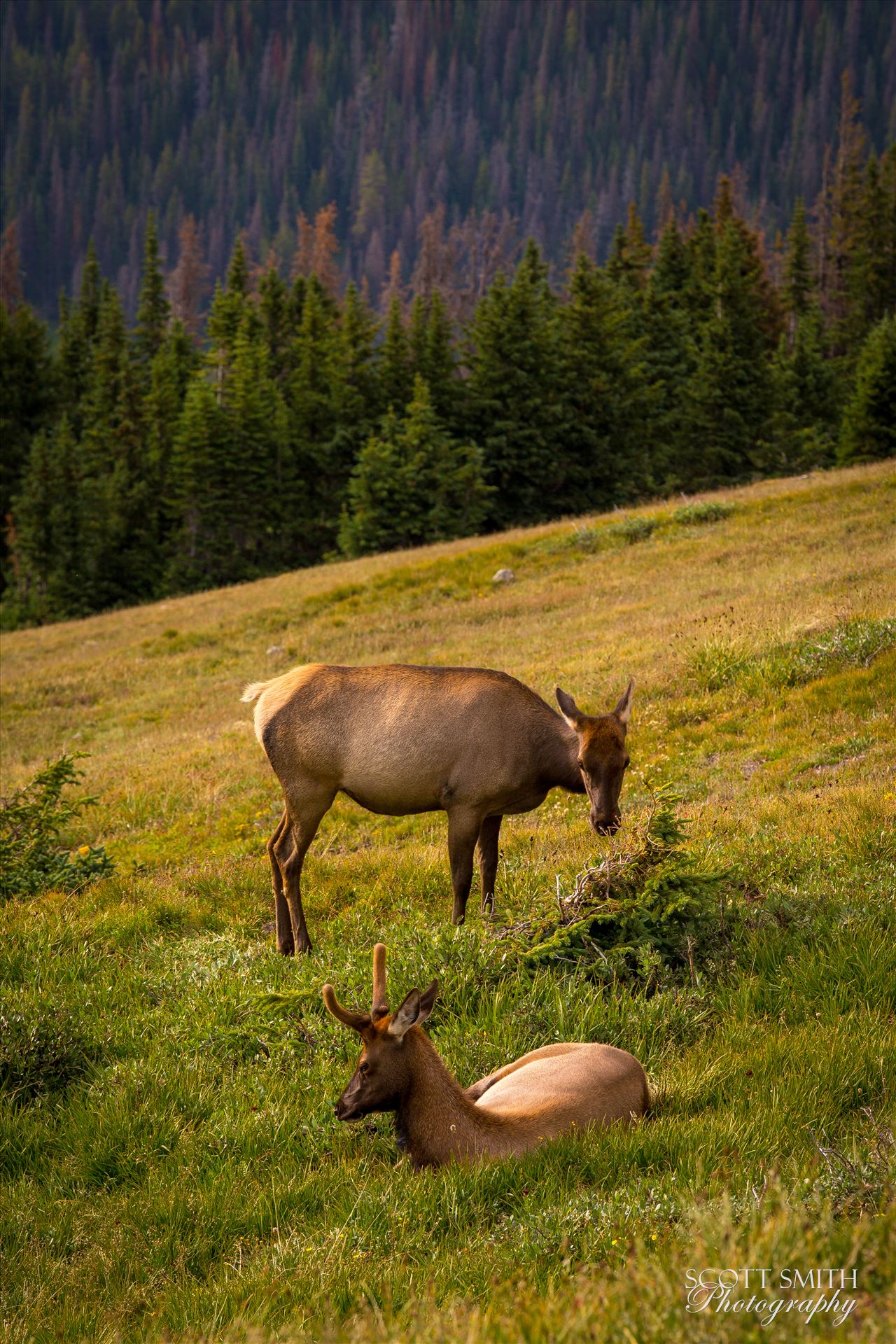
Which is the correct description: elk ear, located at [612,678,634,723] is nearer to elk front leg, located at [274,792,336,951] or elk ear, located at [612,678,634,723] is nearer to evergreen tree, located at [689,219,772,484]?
elk front leg, located at [274,792,336,951]

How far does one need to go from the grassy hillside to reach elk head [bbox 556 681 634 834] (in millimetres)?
267

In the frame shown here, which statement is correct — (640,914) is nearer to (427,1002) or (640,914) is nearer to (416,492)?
(427,1002)

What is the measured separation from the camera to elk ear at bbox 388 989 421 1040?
529cm

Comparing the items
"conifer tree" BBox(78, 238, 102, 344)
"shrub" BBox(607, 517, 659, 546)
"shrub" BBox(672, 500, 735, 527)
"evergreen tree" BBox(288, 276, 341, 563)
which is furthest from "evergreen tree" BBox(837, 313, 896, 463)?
"conifer tree" BBox(78, 238, 102, 344)

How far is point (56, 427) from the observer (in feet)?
233

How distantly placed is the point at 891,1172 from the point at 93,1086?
4177 mm

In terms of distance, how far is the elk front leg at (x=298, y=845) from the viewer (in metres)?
9.09

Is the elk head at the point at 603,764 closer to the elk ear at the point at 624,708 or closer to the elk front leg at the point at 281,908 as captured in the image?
the elk ear at the point at 624,708

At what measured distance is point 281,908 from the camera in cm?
925

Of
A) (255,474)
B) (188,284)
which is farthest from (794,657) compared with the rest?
(188,284)

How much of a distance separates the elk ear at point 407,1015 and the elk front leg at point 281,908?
3498mm

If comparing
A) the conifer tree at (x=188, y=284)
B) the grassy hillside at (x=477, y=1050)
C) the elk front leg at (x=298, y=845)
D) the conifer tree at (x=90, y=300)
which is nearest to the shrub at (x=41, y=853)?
the grassy hillside at (x=477, y=1050)

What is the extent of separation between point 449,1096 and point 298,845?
4.27 metres

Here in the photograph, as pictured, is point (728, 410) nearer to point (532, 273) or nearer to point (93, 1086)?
point (532, 273)
